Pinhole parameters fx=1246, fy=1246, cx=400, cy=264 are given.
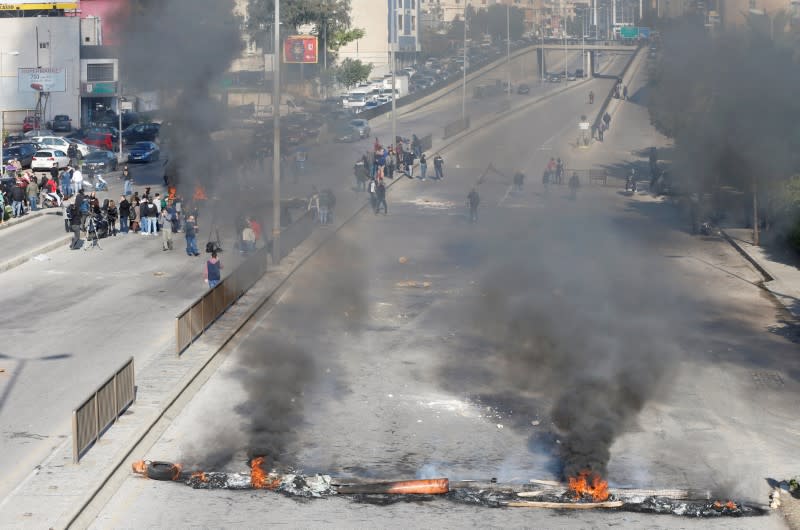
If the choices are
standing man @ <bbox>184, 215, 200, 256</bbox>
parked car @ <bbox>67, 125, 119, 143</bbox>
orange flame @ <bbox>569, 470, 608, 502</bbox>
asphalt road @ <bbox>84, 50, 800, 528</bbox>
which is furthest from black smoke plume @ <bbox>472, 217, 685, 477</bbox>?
parked car @ <bbox>67, 125, 119, 143</bbox>

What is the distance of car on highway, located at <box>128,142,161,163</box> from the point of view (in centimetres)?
5606

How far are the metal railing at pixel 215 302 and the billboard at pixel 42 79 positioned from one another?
145 feet

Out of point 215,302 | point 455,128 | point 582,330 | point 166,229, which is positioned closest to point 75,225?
point 166,229

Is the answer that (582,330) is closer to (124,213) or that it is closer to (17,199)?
(124,213)

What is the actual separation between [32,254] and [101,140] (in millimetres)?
29113

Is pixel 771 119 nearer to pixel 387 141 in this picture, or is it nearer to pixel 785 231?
pixel 785 231

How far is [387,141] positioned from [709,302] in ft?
135

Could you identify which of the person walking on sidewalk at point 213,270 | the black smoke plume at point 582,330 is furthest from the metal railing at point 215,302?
the black smoke plume at point 582,330

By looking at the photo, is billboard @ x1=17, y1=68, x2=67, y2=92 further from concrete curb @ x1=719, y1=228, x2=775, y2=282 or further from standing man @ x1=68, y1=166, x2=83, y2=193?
concrete curb @ x1=719, y1=228, x2=775, y2=282

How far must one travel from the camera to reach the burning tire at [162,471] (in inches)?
641

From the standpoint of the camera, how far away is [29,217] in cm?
4022

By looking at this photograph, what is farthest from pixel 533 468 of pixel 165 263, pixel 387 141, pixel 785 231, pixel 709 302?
pixel 387 141

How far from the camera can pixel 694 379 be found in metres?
22.5

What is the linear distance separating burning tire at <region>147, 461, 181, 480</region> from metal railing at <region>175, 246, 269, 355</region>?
625 cm
